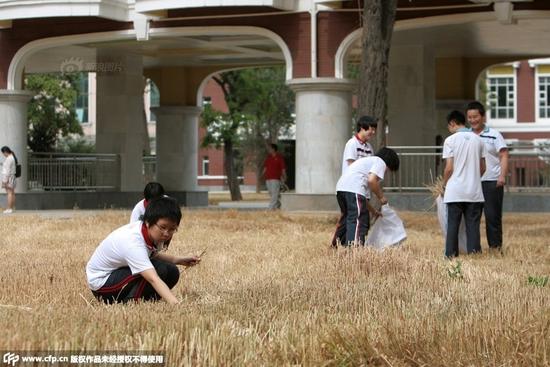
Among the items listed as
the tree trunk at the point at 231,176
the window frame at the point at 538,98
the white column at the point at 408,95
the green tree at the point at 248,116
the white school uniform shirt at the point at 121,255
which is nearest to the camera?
the white school uniform shirt at the point at 121,255

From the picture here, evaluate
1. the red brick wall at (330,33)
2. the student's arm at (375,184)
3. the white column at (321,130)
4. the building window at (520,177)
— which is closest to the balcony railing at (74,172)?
the white column at (321,130)

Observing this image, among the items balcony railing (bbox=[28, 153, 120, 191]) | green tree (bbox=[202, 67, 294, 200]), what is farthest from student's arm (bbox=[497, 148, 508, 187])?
green tree (bbox=[202, 67, 294, 200])

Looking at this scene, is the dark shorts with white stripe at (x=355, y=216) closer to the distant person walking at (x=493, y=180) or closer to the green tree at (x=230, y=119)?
the distant person walking at (x=493, y=180)

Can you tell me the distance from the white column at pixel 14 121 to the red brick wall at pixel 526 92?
4783cm

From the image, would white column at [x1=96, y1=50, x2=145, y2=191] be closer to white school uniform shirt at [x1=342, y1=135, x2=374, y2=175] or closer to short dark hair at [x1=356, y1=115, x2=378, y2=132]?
white school uniform shirt at [x1=342, y1=135, x2=374, y2=175]

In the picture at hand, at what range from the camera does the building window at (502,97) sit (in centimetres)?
7438

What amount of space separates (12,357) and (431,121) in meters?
27.5

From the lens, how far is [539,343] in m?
6.39

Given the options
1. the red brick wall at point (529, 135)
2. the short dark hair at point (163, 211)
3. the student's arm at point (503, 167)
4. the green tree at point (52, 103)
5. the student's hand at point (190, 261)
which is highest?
the green tree at point (52, 103)

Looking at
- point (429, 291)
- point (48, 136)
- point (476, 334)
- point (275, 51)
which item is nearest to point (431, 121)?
point (275, 51)

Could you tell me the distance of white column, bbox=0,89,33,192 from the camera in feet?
99.9

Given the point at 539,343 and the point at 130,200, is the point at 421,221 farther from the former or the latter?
the point at 539,343

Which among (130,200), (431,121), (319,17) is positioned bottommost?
(130,200)

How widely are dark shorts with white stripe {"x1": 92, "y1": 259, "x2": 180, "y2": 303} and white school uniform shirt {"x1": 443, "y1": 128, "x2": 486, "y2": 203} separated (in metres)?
5.71
